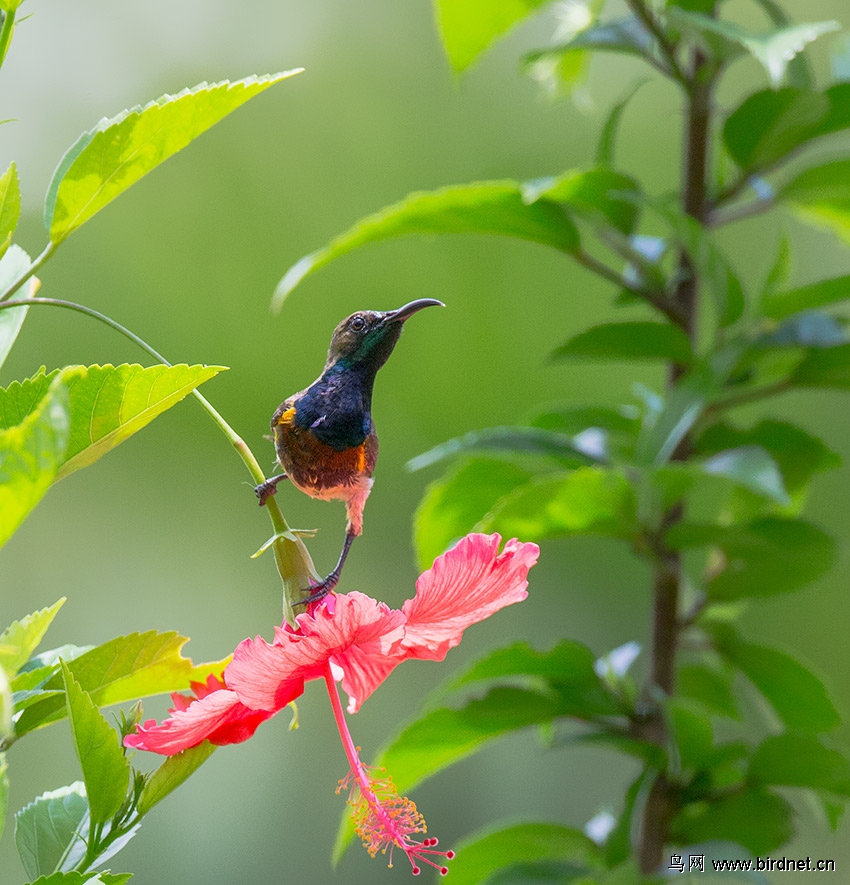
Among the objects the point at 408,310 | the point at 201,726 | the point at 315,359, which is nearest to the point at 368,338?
the point at 408,310

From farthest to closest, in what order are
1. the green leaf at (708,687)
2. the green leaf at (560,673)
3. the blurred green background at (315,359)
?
the blurred green background at (315,359)
the green leaf at (708,687)
the green leaf at (560,673)

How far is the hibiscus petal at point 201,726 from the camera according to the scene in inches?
10.6

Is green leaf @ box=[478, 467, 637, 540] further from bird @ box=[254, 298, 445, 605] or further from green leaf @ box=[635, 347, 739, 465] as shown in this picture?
bird @ box=[254, 298, 445, 605]

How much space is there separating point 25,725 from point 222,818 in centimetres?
138

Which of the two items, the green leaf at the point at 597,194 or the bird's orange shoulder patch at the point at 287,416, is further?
the green leaf at the point at 597,194

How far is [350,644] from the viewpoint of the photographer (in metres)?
0.29

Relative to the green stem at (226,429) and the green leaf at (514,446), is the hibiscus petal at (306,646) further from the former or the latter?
the green leaf at (514,446)

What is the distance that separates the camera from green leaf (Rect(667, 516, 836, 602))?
605 millimetres

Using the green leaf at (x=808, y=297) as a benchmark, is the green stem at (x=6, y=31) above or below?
above

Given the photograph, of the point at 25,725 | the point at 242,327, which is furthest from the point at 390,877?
the point at 25,725

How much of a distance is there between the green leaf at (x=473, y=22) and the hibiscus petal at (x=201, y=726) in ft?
1.60

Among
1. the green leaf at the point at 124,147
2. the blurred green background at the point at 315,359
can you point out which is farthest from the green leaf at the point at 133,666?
the blurred green background at the point at 315,359

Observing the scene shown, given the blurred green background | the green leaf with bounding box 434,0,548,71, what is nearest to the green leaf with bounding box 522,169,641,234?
the green leaf with bounding box 434,0,548,71

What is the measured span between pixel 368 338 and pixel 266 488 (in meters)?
0.05
